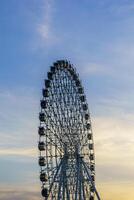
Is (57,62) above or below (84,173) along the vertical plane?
above

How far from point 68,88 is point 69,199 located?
1791 cm

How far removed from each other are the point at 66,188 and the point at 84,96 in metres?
16.4

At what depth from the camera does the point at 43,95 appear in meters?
92.9

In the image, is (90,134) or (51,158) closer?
(51,158)

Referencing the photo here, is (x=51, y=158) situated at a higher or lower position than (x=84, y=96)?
lower

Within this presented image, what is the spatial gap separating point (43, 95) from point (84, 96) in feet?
28.4

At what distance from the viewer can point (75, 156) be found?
9238cm

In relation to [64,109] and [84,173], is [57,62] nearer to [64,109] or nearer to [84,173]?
[64,109]

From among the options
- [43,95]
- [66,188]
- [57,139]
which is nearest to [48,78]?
[43,95]

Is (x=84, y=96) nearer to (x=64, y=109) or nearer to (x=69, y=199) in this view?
(x=64, y=109)

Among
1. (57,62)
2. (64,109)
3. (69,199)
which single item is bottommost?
(69,199)

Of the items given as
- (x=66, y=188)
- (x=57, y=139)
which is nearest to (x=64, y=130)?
(x=57, y=139)

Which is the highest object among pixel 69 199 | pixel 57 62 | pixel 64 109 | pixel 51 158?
pixel 57 62

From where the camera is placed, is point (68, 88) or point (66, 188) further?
point (68, 88)
